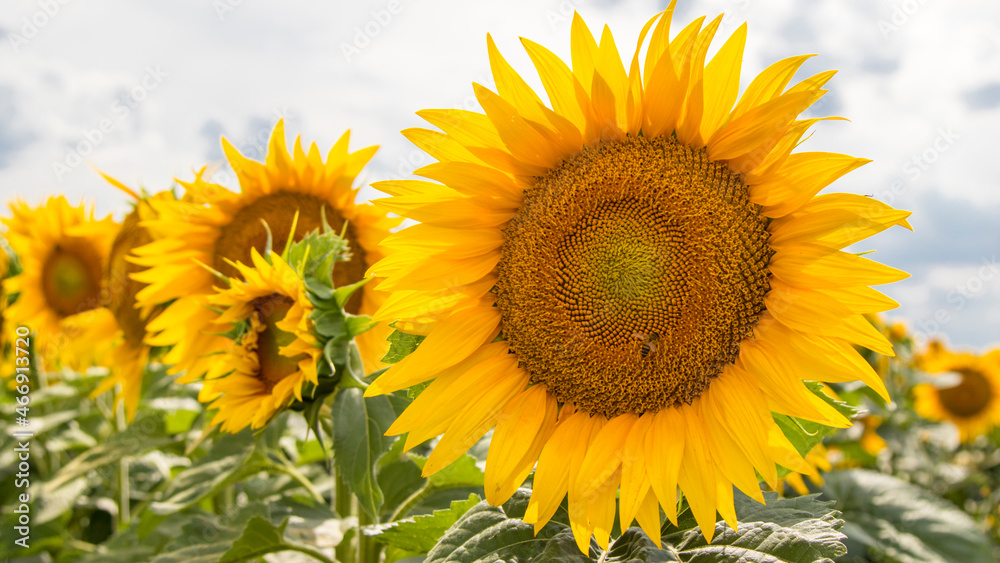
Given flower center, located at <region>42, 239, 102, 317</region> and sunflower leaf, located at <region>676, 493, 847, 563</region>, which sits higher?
flower center, located at <region>42, 239, 102, 317</region>

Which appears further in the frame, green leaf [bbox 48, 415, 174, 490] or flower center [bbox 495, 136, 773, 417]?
green leaf [bbox 48, 415, 174, 490]

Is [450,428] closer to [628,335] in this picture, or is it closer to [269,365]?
[628,335]

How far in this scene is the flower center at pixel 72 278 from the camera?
4.91 meters

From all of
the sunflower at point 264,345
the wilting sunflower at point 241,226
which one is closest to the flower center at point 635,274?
the sunflower at point 264,345

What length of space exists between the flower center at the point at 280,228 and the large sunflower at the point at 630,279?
141cm

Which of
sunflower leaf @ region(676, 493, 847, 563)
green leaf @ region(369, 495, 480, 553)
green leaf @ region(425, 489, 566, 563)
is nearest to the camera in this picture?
sunflower leaf @ region(676, 493, 847, 563)

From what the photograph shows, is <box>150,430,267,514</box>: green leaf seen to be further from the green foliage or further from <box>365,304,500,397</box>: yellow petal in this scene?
the green foliage

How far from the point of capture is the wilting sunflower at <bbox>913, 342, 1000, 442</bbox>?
7.72m

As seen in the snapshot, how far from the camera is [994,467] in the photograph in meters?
7.32

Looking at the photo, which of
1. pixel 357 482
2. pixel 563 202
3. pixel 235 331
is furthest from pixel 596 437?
pixel 235 331

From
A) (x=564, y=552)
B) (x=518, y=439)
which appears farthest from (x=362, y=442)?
(x=564, y=552)

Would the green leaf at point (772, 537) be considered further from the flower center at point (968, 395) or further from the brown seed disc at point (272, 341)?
Result: the flower center at point (968, 395)

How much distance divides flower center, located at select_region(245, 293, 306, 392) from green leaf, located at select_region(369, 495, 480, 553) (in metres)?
0.68

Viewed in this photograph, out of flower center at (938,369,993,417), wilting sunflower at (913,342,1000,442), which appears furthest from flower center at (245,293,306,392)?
flower center at (938,369,993,417)
